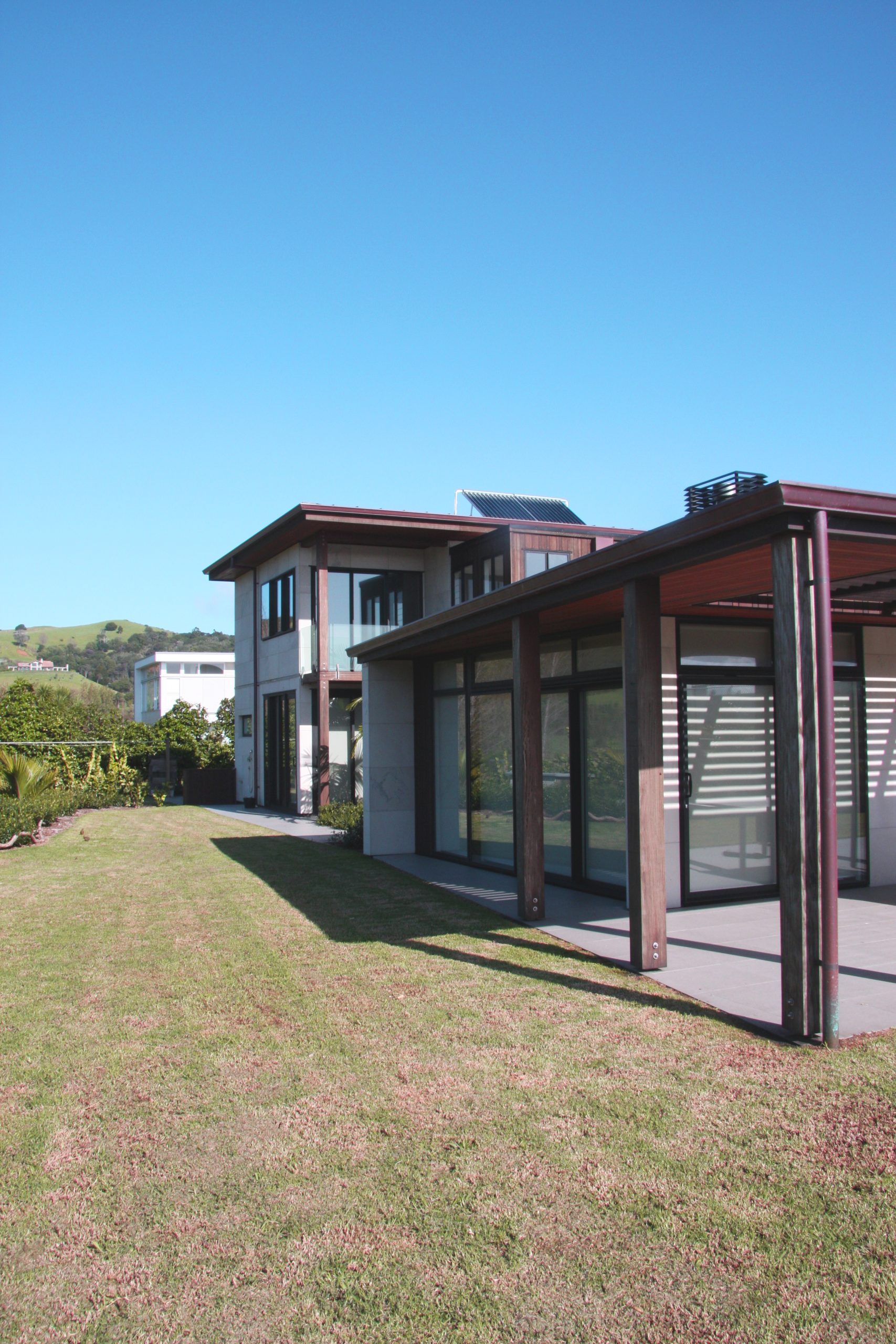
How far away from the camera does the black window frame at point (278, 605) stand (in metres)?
21.2

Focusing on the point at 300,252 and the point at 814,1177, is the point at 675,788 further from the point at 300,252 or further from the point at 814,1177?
the point at 300,252

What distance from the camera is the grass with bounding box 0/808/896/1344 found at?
2.87 meters

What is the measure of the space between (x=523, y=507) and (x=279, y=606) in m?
6.82

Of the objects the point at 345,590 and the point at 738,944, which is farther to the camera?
the point at 345,590

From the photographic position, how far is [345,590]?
20.8 meters

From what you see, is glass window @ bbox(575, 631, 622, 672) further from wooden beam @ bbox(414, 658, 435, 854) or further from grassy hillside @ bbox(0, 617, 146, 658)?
grassy hillside @ bbox(0, 617, 146, 658)

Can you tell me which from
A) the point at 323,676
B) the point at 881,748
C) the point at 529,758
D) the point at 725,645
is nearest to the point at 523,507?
the point at 323,676

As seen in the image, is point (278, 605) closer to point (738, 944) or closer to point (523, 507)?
point (523, 507)

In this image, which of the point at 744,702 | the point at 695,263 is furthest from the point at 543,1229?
the point at 695,263

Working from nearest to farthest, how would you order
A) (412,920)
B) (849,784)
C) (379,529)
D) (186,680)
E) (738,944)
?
(738,944) < (412,920) < (849,784) < (379,529) < (186,680)

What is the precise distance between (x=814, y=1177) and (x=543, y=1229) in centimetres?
113

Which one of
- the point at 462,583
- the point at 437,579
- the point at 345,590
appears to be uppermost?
the point at 437,579

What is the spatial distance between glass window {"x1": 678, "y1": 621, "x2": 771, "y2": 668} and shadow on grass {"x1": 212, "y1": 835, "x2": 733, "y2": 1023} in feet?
10.0

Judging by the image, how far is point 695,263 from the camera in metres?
14.2
